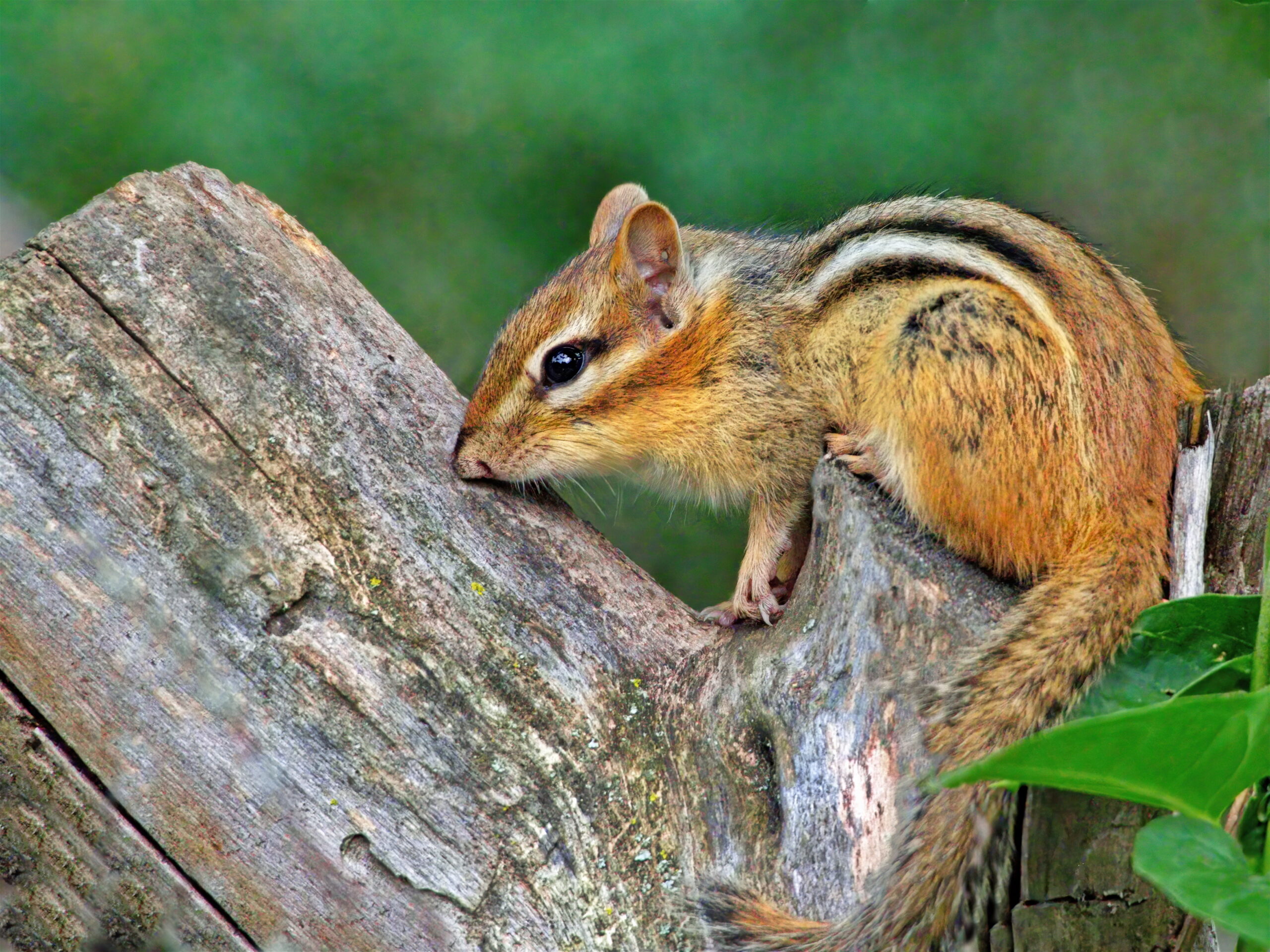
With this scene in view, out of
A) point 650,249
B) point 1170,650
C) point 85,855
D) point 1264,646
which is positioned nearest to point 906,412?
point 1170,650

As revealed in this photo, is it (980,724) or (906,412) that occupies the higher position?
(906,412)

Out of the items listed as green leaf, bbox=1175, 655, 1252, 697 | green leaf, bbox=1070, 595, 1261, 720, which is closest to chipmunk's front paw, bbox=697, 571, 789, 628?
green leaf, bbox=1070, 595, 1261, 720

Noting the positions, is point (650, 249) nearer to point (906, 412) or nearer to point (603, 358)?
point (603, 358)

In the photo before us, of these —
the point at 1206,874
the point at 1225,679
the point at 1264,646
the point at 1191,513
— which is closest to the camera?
the point at 1206,874

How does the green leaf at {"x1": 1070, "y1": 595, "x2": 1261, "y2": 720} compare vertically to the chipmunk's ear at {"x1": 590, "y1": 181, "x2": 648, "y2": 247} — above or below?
below

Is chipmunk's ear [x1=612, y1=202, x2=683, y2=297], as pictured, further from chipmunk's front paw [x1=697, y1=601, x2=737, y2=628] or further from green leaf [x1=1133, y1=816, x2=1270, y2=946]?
green leaf [x1=1133, y1=816, x2=1270, y2=946]

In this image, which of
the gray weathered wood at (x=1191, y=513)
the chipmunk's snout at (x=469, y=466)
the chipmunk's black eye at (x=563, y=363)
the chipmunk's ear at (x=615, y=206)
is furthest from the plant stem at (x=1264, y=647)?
the chipmunk's ear at (x=615, y=206)

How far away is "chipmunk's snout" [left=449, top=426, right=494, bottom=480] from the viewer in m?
2.26

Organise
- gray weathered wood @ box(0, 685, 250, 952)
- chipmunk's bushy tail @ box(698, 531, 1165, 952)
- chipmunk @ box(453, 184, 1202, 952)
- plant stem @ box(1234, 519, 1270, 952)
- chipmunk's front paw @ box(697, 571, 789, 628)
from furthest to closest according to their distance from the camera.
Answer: chipmunk's front paw @ box(697, 571, 789, 628), gray weathered wood @ box(0, 685, 250, 952), chipmunk @ box(453, 184, 1202, 952), chipmunk's bushy tail @ box(698, 531, 1165, 952), plant stem @ box(1234, 519, 1270, 952)

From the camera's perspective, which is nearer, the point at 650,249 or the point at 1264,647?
the point at 1264,647

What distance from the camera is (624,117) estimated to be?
3.47 meters

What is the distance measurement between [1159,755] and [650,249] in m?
1.85

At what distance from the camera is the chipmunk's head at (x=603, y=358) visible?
2.54m

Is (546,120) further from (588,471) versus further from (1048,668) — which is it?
(1048,668)
